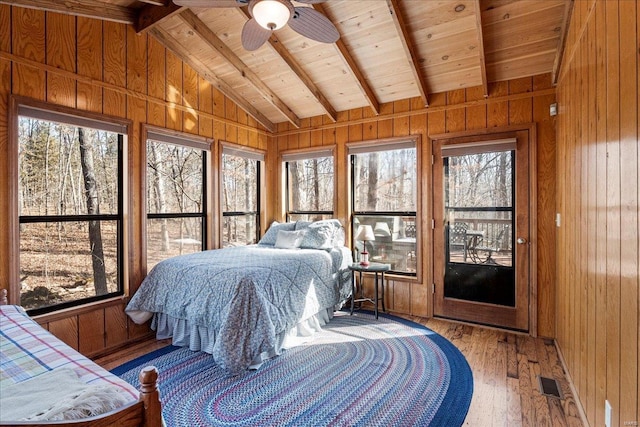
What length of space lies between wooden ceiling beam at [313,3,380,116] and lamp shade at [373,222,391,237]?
1.39 meters

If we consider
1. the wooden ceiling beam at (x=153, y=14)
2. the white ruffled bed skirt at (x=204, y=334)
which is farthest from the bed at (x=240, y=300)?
the wooden ceiling beam at (x=153, y=14)

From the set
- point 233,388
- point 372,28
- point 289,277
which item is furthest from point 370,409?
point 372,28

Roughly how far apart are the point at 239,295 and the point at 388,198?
2370mm

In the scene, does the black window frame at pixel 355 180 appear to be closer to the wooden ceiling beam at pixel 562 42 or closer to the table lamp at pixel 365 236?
the table lamp at pixel 365 236

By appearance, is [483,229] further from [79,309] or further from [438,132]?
[79,309]

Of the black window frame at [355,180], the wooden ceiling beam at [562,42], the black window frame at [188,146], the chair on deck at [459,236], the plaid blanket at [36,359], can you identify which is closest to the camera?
the plaid blanket at [36,359]

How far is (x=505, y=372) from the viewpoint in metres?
2.63

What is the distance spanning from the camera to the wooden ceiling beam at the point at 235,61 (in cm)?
319

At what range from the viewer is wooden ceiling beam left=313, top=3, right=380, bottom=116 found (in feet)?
10.6

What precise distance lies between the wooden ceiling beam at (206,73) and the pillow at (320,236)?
1.78 meters

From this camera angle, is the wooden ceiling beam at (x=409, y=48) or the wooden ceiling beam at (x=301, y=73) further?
the wooden ceiling beam at (x=301, y=73)

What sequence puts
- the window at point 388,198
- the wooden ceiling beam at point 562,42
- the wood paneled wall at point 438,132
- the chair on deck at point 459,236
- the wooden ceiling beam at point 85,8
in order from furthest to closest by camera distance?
the window at point 388,198 → the chair on deck at point 459,236 → the wood paneled wall at point 438,132 → the wooden ceiling beam at point 85,8 → the wooden ceiling beam at point 562,42

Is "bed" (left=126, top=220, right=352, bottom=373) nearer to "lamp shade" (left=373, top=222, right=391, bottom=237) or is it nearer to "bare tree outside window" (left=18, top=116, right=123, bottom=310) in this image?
"bare tree outside window" (left=18, top=116, right=123, bottom=310)

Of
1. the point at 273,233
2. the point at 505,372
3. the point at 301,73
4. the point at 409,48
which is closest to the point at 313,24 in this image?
the point at 409,48
